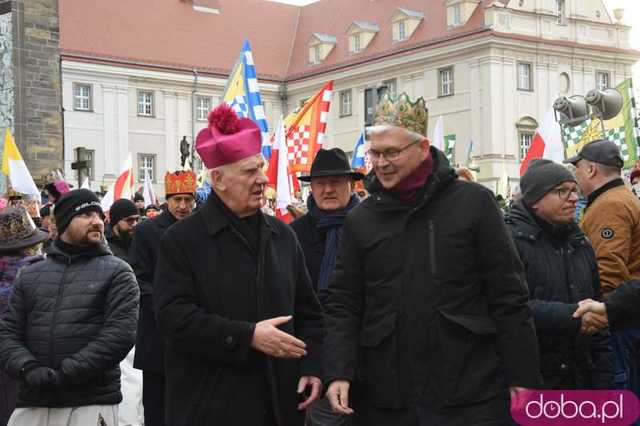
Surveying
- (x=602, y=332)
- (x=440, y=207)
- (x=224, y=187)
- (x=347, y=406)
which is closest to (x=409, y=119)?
(x=440, y=207)

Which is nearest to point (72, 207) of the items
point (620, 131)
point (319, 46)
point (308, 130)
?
point (620, 131)

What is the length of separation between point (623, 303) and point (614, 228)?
0.74m

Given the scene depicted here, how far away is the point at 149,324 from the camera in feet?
24.9

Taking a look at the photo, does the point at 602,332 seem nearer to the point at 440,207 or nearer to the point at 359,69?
the point at 440,207

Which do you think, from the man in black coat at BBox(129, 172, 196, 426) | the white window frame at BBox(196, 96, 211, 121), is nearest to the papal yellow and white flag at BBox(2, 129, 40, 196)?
the man in black coat at BBox(129, 172, 196, 426)

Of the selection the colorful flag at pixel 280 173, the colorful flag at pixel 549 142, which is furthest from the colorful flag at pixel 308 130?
the colorful flag at pixel 549 142

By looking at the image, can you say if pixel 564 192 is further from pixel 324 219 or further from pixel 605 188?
pixel 324 219

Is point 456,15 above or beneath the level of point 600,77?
above

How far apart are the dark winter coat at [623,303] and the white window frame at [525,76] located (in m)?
48.4

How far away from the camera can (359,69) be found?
5822 centimetres

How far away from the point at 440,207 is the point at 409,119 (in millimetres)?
465

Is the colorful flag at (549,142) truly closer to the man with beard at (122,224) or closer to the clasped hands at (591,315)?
the man with beard at (122,224)

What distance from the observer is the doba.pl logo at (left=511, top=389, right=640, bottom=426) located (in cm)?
470

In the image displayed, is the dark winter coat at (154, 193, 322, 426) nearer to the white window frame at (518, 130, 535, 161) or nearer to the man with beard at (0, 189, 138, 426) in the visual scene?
the man with beard at (0, 189, 138, 426)
